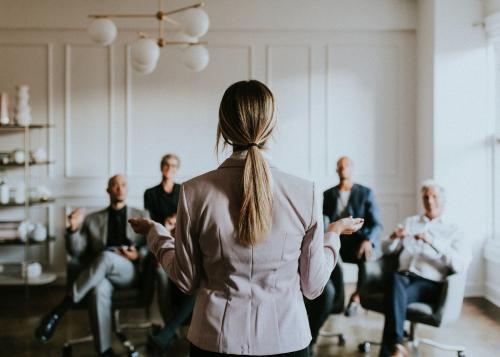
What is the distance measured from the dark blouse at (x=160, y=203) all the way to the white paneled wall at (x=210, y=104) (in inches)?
47.5

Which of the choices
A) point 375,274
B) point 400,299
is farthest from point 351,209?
point 400,299

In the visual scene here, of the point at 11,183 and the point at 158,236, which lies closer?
the point at 158,236

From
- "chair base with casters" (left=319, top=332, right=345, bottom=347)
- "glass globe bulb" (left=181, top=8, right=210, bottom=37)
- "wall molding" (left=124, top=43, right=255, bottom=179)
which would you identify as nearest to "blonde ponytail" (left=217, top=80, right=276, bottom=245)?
"glass globe bulb" (left=181, top=8, right=210, bottom=37)

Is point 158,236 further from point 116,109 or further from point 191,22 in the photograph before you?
point 116,109

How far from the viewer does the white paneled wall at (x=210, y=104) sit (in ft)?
20.9

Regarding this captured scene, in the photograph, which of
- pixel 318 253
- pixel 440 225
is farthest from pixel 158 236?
pixel 440 225

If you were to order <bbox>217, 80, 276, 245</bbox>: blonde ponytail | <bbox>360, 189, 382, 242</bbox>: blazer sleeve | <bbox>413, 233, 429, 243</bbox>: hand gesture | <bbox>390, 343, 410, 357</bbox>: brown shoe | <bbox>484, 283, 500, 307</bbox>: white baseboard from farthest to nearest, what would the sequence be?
<bbox>484, 283, 500, 307</bbox>: white baseboard, <bbox>360, 189, 382, 242</bbox>: blazer sleeve, <bbox>413, 233, 429, 243</bbox>: hand gesture, <bbox>390, 343, 410, 357</bbox>: brown shoe, <bbox>217, 80, 276, 245</bbox>: blonde ponytail

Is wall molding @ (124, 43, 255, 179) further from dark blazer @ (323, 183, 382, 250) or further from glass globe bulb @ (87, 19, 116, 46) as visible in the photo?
glass globe bulb @ (87, 19, 116, 46)

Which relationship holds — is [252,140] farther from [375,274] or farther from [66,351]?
[66,351]

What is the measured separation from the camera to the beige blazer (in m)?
1.54

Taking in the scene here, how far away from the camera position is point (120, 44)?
20.9ft

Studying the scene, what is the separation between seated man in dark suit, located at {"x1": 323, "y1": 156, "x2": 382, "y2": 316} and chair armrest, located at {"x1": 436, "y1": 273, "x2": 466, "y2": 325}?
0.95m

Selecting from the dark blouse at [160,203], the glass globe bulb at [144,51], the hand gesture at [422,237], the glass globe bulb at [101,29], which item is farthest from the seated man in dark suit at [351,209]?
the glass globe bulb at [101,29]

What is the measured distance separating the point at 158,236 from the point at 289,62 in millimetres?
4974
